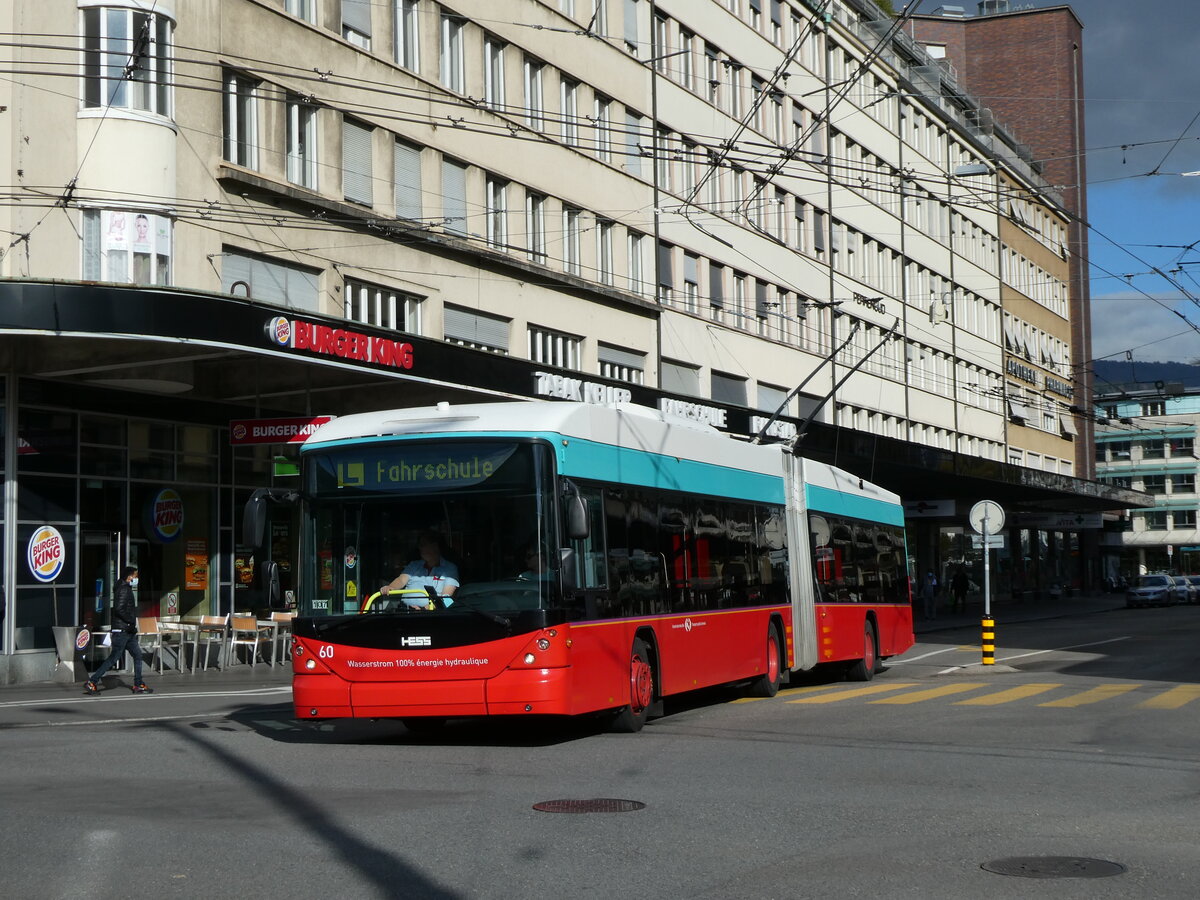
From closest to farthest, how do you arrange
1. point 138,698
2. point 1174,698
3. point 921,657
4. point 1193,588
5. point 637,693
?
1. point 637,693
2. point 1174,698
3. point 138,698
4. point 921,657
5. point 1193,588

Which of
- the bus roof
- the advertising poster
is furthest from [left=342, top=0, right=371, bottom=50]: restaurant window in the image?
the bus roof

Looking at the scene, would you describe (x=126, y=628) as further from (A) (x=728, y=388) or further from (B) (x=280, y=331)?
(A) (x=728, y=388)

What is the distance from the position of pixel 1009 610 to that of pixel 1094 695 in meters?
46.0

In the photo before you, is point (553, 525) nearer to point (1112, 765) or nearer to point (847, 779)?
point (847, 779)

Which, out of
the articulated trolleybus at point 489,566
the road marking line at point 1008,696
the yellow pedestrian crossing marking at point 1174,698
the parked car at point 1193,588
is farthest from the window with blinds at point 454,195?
the parked car at point 1193,588

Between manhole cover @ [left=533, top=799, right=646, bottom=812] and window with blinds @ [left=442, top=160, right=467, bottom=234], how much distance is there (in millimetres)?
23416

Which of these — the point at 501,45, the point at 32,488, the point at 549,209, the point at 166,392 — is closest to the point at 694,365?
the point at 549,209

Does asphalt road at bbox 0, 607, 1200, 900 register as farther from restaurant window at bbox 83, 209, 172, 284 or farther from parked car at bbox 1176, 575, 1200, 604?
parked car at bbox 1176, 575, 1200, 604

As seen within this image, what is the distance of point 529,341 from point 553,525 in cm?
2239

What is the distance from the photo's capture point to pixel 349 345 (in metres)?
24.3

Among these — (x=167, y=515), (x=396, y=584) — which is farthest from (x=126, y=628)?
(x=396, y=584)

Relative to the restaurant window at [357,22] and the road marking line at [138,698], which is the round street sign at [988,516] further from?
the restaurant window at [357,22]

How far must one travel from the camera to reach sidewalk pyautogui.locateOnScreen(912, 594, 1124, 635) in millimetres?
49500

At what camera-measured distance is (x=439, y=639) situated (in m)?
13.1
